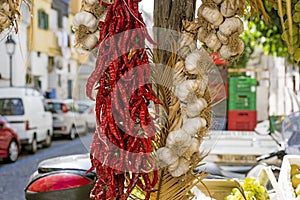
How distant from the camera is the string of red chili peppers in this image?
1384 millimetres

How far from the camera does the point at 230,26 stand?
5.05 feet

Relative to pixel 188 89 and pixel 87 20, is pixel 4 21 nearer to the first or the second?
pixel 87 20

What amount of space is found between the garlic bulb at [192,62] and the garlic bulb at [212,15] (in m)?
0.11

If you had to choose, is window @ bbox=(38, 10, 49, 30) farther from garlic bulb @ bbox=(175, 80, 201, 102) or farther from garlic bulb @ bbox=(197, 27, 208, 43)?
garlic bulb @ bbox=(175, 80, 201, 102)

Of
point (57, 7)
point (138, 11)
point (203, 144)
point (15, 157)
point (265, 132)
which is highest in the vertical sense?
point (57, 7)

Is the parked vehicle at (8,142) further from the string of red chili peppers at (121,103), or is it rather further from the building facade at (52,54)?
the string of red chili peppers at (121,103)

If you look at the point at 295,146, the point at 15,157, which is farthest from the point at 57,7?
the point at 295,146

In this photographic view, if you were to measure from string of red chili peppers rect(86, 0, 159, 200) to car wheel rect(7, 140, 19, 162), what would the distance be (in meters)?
10.5

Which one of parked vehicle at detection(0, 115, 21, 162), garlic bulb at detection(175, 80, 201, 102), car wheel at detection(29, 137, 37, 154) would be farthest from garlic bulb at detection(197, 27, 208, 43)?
car wheel at detection(29, 137, 37, 154)

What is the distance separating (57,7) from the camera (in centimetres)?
2311

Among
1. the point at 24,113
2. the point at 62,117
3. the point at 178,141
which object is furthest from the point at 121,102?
the point at 62,117

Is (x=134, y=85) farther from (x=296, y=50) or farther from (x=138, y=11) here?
(x=296, y=50)

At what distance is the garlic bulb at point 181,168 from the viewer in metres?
1.48

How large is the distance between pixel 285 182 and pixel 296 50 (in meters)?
0.71
